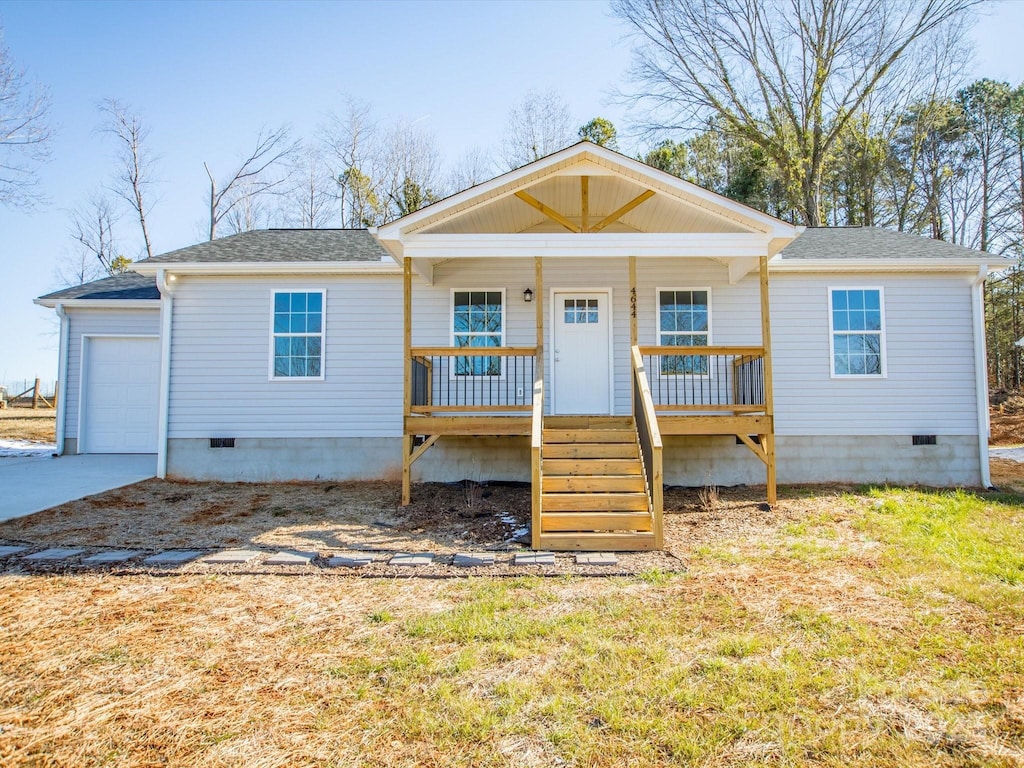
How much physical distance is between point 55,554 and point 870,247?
11443 mm

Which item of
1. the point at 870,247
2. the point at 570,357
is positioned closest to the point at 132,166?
the point at 570,357

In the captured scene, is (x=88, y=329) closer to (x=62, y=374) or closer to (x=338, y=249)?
(x=62, y=374)

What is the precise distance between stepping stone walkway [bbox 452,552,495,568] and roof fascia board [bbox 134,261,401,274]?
513 cm

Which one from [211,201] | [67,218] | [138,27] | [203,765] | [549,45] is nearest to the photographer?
[203,765]

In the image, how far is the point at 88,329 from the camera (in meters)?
10.7

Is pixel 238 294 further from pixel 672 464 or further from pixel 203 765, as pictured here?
pixel 203 765

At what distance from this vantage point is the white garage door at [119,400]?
1070cm

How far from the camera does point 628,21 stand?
65.2 feet

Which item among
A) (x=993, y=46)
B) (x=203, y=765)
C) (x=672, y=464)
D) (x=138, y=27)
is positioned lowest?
(x=203, y=765)

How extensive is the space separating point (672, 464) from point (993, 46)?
62.8 ft

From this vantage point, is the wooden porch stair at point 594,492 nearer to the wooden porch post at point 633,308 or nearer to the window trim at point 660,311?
the wooden porch post at point 633,308

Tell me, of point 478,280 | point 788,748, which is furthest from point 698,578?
point 478,280

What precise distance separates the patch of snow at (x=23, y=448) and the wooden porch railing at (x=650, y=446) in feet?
36.8

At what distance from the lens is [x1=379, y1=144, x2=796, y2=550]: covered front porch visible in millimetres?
6156
